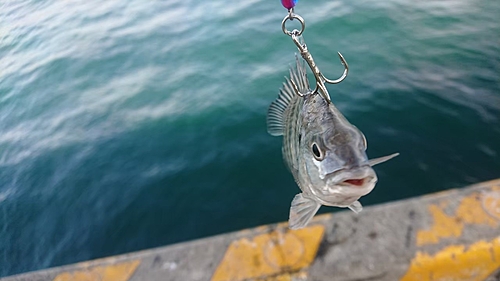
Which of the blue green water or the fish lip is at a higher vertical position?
the fish lip

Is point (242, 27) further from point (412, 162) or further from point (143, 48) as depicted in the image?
point (412, 162)

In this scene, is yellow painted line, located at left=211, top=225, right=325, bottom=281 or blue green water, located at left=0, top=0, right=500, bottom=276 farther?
blue green water, located at left=0, top=0, right=500, bottom=276

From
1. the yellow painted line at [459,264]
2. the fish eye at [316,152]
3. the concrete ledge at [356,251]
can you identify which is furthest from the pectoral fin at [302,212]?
the yellow painted line at [459,264]

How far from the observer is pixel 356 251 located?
237 cm

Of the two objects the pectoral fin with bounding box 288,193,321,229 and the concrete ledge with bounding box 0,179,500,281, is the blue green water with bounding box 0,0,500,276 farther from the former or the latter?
Answer: the pectoral fin with bounding box 288,193,321,229

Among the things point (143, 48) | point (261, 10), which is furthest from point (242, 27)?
point (143, 48)

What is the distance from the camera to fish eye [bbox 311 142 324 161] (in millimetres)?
1151

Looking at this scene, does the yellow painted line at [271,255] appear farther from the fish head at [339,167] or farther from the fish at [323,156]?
the fish head at [339,167]

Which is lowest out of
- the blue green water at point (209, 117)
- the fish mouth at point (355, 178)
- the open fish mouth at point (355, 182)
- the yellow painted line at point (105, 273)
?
the blue green water at point (209, 117)

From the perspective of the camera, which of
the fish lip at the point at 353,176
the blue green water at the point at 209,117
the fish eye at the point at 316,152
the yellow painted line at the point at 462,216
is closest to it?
the fish lip at the point at 353,176

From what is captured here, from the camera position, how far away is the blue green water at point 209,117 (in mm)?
3781

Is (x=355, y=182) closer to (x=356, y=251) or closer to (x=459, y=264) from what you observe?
(x=356, y=251)

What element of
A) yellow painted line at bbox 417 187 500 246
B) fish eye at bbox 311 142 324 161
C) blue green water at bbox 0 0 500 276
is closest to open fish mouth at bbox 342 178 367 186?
fish eye at bbox 311 142 324 161

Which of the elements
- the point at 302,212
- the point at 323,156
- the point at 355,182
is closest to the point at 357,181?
the point at 355,182
